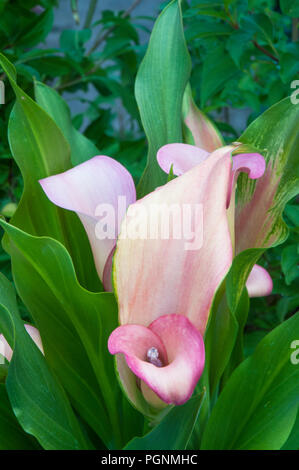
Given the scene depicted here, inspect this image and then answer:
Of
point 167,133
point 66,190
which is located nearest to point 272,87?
point 167,133

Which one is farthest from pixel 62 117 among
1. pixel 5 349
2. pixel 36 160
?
pixel 5 349

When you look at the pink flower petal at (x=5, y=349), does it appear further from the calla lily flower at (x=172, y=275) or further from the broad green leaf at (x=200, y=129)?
the broad green leaf at (x=200, y=129)

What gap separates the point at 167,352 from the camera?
29 cm

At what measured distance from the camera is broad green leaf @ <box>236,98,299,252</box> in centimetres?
34

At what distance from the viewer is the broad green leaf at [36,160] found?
1.15 ft

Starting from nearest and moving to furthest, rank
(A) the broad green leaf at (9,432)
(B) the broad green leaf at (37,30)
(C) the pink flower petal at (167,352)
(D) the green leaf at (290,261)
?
(C) the pink flower petal at (167,352) < (A) the broad green leaf at (9,432) < (D) the green leaf at (290,261) < (B) the broad green leaf at (37,30)

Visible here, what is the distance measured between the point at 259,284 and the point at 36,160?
16cm

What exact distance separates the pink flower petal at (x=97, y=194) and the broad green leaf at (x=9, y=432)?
0.10 metres

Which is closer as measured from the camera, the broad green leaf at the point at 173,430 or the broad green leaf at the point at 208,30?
the broad green leaf at the point at 173,430

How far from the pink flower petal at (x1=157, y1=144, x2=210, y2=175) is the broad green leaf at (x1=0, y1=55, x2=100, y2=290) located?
7 cm

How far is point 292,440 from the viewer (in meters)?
0.36

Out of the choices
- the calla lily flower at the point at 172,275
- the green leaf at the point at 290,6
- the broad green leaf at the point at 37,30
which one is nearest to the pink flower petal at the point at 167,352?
the calla lily flower at the point at 172,275

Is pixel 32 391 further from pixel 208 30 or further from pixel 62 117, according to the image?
pixel 208 30

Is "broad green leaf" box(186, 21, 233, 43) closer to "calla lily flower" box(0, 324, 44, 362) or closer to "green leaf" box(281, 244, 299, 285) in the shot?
"green leaf" box(281, 244, 299, 285)
